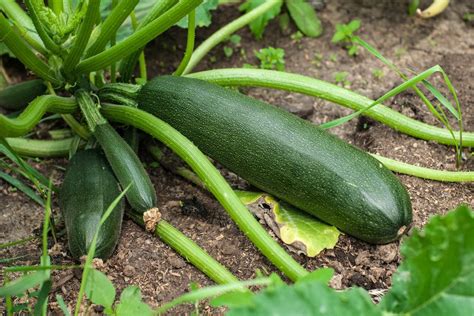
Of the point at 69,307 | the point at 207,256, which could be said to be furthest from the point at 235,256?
the point at 69,307

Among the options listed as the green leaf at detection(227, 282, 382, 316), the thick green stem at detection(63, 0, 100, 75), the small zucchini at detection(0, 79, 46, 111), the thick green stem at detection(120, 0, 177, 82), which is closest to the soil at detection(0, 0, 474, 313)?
the small zucchini at detection(0, 79, 46, 111)

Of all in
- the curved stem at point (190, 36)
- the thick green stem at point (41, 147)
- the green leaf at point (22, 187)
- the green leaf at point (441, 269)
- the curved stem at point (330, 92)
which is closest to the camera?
the green leaf at point (441, 269)

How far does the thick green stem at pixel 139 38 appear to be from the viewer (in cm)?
247

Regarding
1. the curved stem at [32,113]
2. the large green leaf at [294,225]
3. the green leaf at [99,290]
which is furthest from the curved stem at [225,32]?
the green leaf at [99,290]

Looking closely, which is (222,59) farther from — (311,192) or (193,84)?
(311,192)

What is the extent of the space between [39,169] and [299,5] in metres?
1.75

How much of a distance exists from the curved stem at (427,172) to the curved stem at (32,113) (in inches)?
53.5

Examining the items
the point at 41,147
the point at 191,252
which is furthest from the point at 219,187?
the point at 41,147

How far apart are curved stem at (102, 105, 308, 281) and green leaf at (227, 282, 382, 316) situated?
0.76 m

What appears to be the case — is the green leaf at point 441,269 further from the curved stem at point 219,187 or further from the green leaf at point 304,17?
the green leaf at point 304,17

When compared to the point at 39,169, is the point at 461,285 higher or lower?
higher

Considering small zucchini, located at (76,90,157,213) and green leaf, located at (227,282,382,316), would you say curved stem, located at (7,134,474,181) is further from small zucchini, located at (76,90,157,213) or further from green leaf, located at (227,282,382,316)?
green leaf, located at (227,282,382,316)

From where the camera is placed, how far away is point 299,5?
3.79 metres

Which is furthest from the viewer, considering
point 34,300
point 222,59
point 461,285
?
point 222,59
